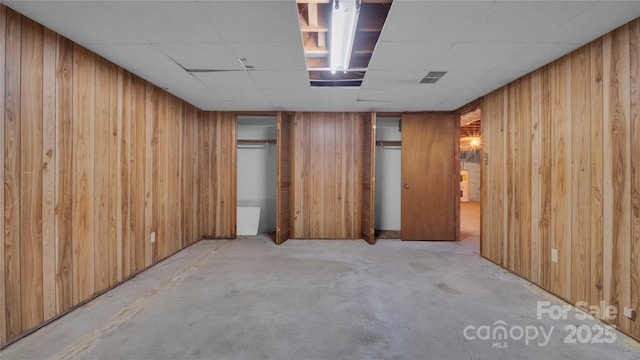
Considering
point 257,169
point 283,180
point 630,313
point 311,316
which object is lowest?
point 311,316

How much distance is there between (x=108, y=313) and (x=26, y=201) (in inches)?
40.3

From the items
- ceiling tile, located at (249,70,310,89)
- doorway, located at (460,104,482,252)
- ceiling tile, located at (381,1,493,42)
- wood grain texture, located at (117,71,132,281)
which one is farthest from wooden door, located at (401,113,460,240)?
wood grain texture, located at (117,71,132,281)

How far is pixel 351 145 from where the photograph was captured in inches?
189

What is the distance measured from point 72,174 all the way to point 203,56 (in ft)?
4.80

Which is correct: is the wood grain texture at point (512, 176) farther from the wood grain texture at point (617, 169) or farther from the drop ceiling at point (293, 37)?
the wood grain texture at point (617, 169)

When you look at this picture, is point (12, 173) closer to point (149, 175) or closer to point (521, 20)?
point (149, 175)

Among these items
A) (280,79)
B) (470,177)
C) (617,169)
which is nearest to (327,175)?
(280,79)

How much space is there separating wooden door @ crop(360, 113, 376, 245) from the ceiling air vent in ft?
4.44

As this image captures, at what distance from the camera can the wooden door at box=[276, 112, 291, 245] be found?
4.40 m

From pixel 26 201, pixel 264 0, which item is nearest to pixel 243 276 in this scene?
pixel 26 201

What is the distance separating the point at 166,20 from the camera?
1896mm

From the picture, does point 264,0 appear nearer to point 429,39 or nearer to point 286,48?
point 286,48

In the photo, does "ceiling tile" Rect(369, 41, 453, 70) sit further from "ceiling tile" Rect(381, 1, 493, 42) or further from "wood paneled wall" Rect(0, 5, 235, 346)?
"wood paneled wall" Rect(0, 5, 235, 346)

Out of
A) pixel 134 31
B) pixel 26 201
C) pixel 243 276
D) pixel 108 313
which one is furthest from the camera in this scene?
pixel 243 276
